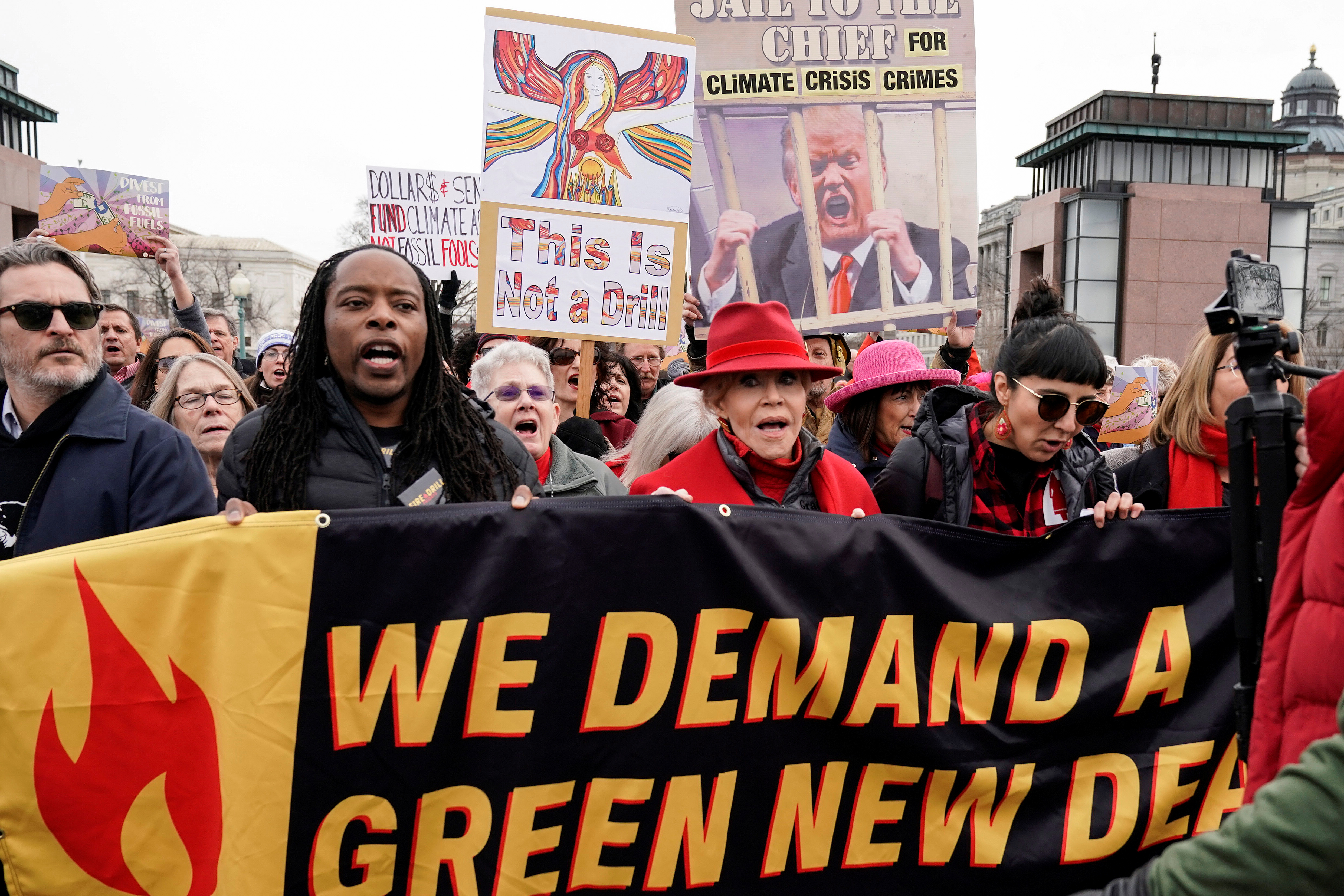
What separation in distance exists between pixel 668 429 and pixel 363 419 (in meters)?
1.44

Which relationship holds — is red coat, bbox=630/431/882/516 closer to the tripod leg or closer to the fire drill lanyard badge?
the fire drill lanyard badge

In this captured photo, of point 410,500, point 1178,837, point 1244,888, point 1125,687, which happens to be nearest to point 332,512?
point 410,500

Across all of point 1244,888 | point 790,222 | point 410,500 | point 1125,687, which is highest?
point 790,222

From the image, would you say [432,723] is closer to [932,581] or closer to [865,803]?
[865,803]

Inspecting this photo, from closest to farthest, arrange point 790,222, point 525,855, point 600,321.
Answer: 1. point 525,855
2. point 600,321
3. point 790,222

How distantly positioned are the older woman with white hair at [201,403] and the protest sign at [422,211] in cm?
376

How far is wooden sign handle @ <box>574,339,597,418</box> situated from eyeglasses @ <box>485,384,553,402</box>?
73cm

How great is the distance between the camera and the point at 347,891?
207cm

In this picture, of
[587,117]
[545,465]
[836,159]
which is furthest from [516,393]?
[836,159]

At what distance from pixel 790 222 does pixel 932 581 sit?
120 inches

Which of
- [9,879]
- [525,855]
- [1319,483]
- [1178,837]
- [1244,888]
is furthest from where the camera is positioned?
[1178,837]

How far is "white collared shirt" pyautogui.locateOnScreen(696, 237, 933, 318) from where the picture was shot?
201 inches

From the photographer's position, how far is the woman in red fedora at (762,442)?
2.91 m

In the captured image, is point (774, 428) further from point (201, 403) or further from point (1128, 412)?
point (1128, 412)
